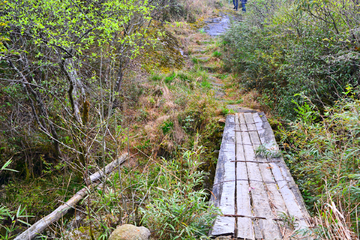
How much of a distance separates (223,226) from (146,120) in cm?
441

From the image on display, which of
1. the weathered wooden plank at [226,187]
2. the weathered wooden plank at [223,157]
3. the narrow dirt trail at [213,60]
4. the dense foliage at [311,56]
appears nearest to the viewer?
the weathered wooden plank at [226,187]

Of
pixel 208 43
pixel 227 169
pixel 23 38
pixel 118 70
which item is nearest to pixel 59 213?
pixel 227 169

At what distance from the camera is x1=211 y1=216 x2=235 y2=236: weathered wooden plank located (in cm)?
189

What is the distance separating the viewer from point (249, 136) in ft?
13.6

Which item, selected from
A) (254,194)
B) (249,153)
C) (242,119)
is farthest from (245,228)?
(242,119)

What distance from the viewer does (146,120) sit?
19.9 ft

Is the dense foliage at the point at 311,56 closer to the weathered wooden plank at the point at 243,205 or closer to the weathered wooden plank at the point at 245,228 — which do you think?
the weathered wooden plank at the point at 243,205

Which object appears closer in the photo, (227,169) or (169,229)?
(169,229)

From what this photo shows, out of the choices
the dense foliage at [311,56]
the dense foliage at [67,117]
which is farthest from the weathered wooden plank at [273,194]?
the dense foliage at [311,56]

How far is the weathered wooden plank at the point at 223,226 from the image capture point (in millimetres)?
1891

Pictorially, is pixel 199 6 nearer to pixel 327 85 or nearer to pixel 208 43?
pixel 208 43

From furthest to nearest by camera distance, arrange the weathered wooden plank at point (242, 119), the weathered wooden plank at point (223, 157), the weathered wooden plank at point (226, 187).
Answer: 1. the weathered wooden plank at point (242, 119)
2. the weathered wooden plank at point (223, 157)
3. the weathered wooden plank at point (226, 187)

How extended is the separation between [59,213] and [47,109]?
2.36 meters

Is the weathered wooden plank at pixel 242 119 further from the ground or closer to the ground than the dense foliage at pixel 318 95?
closer to the ground
